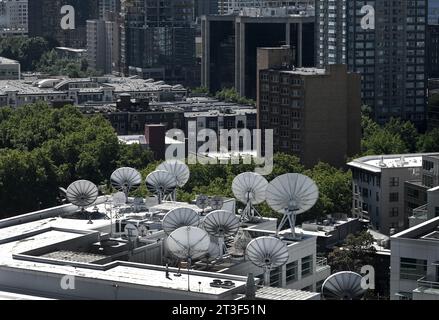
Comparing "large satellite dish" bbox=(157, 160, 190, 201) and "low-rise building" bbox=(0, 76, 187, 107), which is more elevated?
"large satellite dish" bbox=(157, 160, 190, 201)

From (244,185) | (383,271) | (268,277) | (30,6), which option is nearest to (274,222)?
(244,185)

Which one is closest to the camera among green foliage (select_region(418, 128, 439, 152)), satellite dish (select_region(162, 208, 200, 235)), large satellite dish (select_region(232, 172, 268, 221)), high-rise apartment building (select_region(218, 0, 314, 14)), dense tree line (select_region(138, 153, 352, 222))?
satellite dish (select_region(162, 208, 200, 235))

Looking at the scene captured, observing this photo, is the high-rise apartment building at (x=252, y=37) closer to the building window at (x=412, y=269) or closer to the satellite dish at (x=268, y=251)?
the building window at (x=412, y=269)

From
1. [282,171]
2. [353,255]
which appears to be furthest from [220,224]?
[282,171]

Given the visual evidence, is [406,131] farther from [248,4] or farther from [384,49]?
[248,4]

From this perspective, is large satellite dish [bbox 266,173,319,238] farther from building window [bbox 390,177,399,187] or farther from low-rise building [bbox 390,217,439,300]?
building window [bbox 390,177,399,187]

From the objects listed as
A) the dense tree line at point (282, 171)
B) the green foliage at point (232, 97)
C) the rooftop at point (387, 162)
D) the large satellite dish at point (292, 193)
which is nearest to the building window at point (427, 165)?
the rooftop at point (387, 162)

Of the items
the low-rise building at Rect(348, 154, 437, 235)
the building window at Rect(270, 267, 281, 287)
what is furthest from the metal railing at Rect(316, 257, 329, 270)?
the low-rise building at Rect(348, 154, 437, 235)
